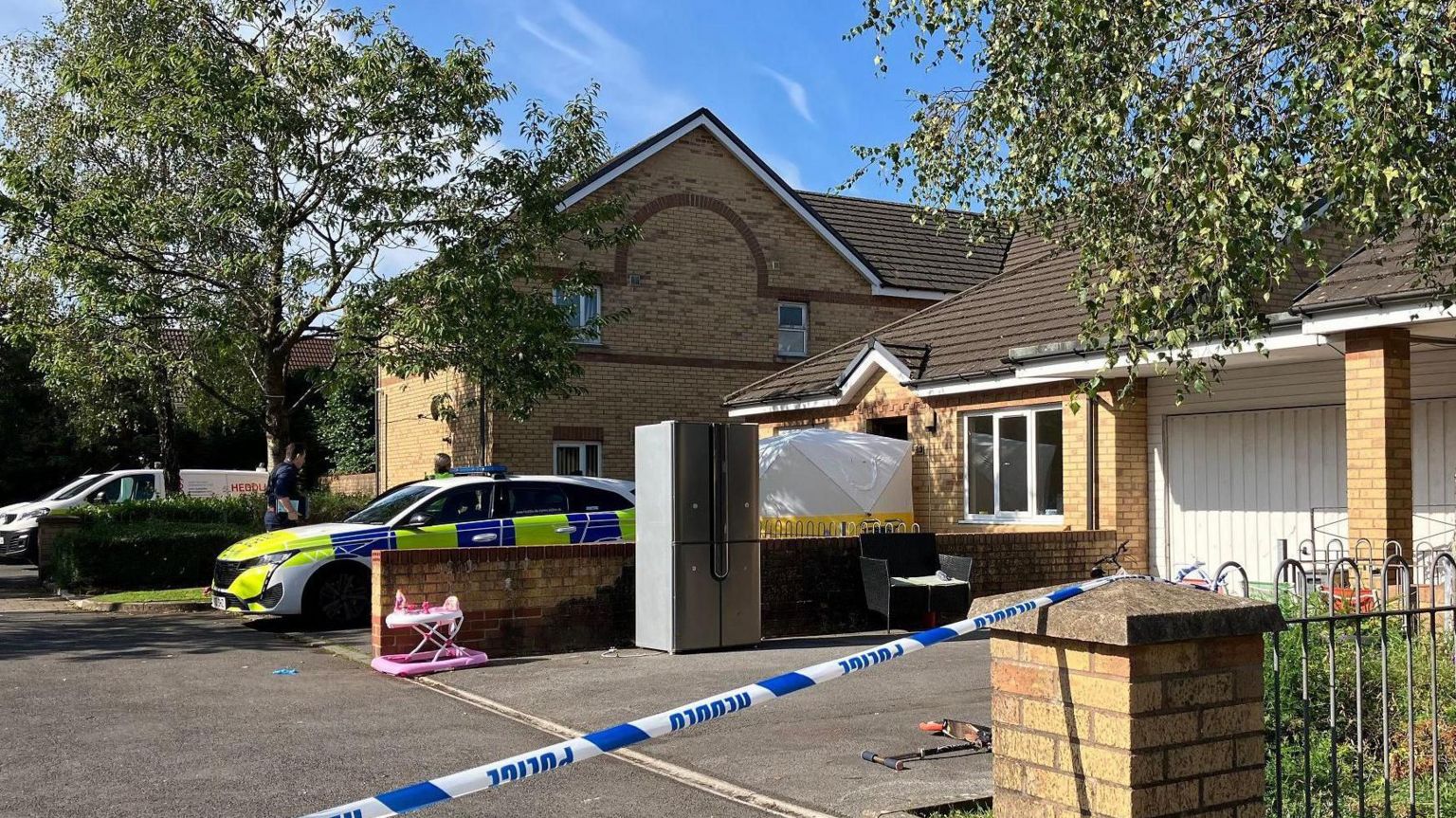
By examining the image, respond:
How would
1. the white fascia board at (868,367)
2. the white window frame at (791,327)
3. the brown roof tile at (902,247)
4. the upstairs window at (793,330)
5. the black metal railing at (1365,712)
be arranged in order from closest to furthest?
the black metal railing at (1365,712) → the white fascia board at (868,367) → the white window frame at (791,327) → the upstairs window at (793,330) → the brown roof tile at (902,247)

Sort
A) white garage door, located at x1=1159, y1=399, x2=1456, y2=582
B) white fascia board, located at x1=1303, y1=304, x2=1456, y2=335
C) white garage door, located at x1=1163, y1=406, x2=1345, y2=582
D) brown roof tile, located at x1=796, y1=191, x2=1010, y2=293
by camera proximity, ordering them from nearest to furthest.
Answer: white fascia board, located at x1=1303, y1=304, x2=1456, y2=335 → white garage door, located at x1=1159, y1=399, x2=1456, y2=582 → white garage door, located at x1=1163, y1=406, x2=1345, y2=582 → brown roof tile, located at x1=796, y1=191, x2=1010, y2=293

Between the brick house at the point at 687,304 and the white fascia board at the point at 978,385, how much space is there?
23.5 ft

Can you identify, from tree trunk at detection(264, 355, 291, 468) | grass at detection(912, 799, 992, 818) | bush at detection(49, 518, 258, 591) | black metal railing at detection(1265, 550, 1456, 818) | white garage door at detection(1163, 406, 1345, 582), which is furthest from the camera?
tree trunk at detection(264, 355, 291, 468)

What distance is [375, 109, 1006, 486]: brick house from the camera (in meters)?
25.0

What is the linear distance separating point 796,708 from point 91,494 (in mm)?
23016

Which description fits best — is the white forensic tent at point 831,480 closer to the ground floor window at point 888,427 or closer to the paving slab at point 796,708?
the ground floor window at point 888,427

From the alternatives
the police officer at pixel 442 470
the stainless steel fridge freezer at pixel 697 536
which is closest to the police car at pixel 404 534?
the police officer at pixel 442 470

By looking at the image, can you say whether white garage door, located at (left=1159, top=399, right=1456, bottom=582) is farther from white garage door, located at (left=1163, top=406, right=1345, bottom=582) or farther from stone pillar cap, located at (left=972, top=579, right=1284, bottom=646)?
stone pillar cap, located at (left=972, top=579, right=1284, bottom=646)

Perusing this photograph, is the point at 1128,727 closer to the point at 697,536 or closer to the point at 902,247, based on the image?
the point at 697,536

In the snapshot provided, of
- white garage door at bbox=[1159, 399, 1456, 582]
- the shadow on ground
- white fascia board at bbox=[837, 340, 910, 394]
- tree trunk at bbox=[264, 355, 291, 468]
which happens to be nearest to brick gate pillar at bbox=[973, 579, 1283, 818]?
the shadow on ground

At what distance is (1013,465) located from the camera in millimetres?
17859

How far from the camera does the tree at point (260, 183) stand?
677 inches

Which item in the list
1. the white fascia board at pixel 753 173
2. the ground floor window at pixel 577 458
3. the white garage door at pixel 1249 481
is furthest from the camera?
the white fascia board at pixel 753 173

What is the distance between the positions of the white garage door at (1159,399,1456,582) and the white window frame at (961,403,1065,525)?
147 centimetres
